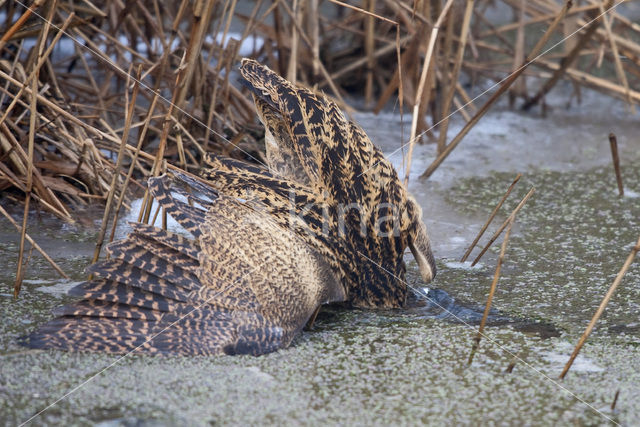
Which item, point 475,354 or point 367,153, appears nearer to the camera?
point 475,354

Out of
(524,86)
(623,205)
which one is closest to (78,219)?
(623,205)

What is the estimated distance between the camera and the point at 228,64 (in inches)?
141

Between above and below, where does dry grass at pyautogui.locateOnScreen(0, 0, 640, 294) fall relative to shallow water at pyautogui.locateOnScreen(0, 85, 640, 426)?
above

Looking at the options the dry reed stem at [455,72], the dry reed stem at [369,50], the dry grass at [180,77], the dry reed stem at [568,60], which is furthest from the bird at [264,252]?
the dry reed stem at [369,50]

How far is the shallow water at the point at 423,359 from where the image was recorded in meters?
1.88

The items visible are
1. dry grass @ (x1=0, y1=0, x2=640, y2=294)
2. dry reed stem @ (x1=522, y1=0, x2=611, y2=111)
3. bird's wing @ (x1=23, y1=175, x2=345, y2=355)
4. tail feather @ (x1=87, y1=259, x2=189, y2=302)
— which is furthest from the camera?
dry reed stem @ (x1=522, y1=0, x2=611, y2=111)

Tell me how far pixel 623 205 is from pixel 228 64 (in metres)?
1.95

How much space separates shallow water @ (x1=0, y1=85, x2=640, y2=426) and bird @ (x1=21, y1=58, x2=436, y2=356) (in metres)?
0.07

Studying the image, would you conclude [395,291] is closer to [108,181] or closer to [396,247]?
[396,247]

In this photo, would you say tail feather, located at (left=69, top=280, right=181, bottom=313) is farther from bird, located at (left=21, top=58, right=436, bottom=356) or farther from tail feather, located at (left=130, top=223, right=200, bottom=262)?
tail feather, located at (left=130, top=223, right=200, bottom=262)

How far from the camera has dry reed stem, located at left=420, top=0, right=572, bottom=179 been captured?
3.13 meters

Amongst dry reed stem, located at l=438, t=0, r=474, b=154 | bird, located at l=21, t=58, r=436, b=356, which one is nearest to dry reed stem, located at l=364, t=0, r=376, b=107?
dry reed stem, located at l=438, t=0, r=474, b=154

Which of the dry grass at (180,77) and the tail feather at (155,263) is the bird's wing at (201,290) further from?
the dry grass at (180,77)

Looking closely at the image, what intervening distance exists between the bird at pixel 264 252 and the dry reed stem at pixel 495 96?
2.92 ft
